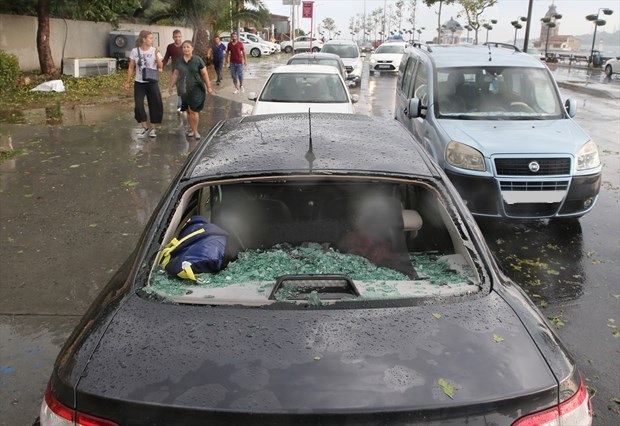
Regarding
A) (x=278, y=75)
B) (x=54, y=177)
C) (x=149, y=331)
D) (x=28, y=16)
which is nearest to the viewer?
(x=149, y=331)

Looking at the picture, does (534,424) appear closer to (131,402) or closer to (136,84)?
(131,402)

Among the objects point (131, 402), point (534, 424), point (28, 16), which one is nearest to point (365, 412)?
point (534, 424)

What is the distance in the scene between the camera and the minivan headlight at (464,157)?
5804 mm

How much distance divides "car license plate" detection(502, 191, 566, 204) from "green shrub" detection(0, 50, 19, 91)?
14.0 metres

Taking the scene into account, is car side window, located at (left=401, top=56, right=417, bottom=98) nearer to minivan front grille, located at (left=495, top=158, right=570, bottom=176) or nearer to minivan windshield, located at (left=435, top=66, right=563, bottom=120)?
minivan windshield, located at (left=435, top=66, right=563, bottom=120)

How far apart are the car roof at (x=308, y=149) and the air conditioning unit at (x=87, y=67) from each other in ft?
57.5

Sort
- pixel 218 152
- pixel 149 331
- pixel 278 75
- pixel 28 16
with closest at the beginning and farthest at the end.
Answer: pixel 149 331 < pixel 218 152 < pixel 278 75 < pixel 28 16

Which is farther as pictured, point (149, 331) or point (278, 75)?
point (278, 75)

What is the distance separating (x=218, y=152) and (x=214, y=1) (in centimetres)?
2443

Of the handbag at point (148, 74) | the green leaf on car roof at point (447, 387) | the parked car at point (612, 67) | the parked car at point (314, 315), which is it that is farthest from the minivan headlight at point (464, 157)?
the parked car at point (612, 67)

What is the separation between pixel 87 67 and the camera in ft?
64.2

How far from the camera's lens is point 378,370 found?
1.73 metres

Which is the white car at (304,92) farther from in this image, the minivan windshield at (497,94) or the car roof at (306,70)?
the minivan windshield at (497,94)

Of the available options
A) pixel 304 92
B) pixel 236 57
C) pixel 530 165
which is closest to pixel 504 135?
pixel 530 165
